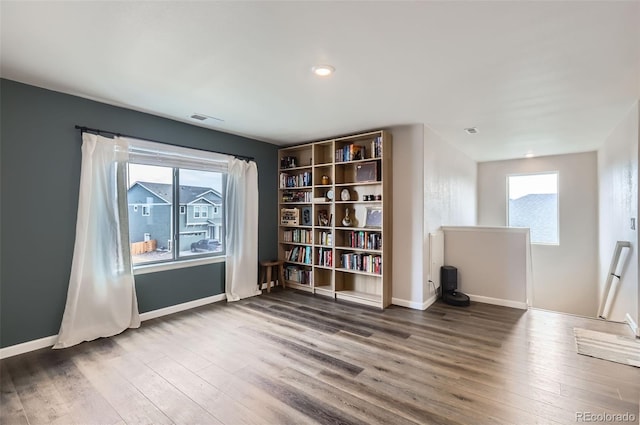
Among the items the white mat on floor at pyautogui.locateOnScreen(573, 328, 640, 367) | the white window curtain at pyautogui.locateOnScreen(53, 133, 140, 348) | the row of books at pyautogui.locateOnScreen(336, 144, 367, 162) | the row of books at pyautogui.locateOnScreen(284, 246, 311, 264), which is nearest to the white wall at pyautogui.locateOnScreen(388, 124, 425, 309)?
the row of books at pyautogui.locateOnScreen(336, 144, 367, 162)

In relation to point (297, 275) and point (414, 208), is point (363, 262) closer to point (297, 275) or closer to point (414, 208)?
point (414, 208)

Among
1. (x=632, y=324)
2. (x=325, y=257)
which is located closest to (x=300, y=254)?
(x=325, y=257)

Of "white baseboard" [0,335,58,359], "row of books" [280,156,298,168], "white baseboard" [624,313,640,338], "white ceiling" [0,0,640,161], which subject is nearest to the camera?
"white ceiling" [0,0,640,161]

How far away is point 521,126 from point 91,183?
5.24m

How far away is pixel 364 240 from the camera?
427cm

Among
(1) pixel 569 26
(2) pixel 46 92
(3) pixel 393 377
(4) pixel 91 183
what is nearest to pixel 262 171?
(4) pixel 91 183

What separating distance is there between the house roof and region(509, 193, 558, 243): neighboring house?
20.3ft

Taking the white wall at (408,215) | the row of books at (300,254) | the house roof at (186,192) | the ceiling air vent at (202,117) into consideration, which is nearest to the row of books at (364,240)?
the white wall at (408,215)

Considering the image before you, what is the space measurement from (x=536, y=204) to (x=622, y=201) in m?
2.64

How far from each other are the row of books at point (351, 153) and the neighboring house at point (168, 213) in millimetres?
1924

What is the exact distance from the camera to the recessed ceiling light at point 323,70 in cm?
238

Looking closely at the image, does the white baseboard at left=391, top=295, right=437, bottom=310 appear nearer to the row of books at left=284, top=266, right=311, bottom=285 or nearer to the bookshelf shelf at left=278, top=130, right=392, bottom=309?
the bookshelf shelf at left=278, top=130, right=392, bottom=309

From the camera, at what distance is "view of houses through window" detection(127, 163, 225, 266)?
3.54 m

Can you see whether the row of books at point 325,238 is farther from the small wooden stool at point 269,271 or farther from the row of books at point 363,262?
the small wooden stool at point 269,271
